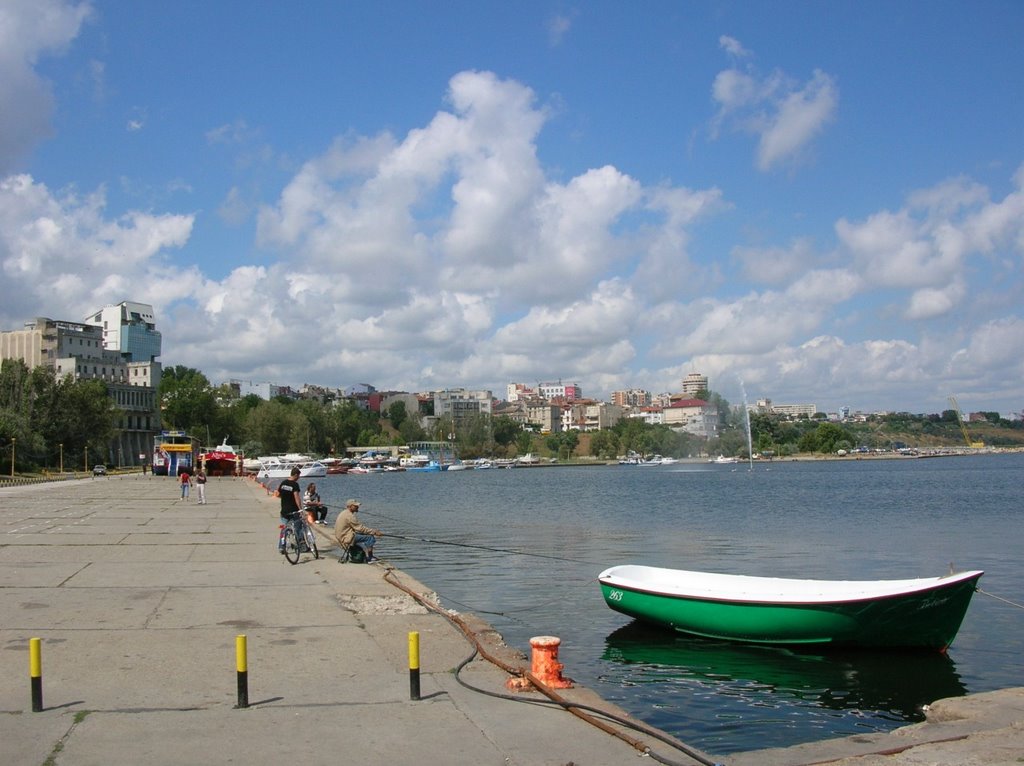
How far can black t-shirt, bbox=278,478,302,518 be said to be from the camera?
861 inches

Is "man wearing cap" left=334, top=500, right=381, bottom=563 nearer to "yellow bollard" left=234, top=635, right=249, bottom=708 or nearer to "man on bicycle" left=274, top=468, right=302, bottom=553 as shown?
"man on bicycle" left=274, top=468, right=302, bottom=553

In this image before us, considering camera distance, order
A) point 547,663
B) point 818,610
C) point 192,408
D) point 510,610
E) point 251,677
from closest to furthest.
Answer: point 547,663 < point 251,677 < point 818,610 < point 510,610 < point 192,408

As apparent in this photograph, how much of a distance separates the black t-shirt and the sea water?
4.19 meters

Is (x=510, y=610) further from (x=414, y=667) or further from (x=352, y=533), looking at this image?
(x=414, y=667)

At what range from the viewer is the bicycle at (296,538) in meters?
22.3

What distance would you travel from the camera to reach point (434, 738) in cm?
862

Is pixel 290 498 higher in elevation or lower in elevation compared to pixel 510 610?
higher

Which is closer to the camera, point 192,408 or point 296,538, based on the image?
point 296,538

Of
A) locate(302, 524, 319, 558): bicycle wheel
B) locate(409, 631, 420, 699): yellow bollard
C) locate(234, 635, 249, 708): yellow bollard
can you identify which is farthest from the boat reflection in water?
locate(302, 524, 319, 558): bicycle wheel

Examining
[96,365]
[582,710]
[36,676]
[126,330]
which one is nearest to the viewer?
[36,676]

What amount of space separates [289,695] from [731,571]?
19715mm

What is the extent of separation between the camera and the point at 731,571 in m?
27.6

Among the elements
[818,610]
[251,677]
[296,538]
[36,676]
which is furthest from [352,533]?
[36,676]

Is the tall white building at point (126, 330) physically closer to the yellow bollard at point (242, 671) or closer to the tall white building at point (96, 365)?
the tall white building at point (96, 365)
